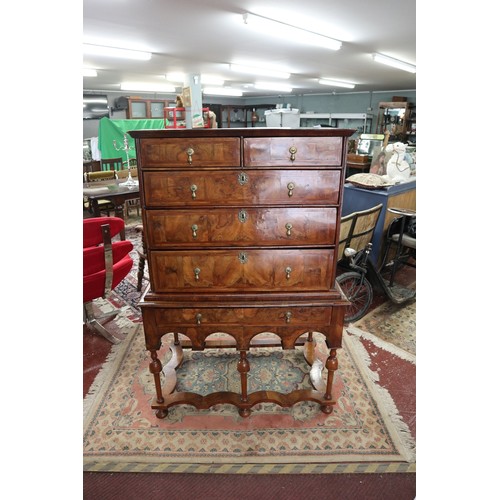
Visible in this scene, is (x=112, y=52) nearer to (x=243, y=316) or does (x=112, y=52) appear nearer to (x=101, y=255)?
(x=101, y=255)

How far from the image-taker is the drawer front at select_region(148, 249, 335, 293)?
181cm

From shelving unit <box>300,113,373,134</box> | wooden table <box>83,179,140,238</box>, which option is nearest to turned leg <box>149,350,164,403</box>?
wooden table <box>83,179,140,238</box>

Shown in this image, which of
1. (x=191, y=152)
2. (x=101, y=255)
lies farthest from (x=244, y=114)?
(x=191, y=152)

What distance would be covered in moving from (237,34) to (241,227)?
Answer: 3467 millimetres

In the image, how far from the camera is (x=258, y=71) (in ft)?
23.2

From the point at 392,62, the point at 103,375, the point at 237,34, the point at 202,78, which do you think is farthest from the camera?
the point at 202,78

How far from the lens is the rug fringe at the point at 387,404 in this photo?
1944 mm

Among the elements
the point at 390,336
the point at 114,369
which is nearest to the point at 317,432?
the point at 390,336

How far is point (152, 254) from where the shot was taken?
5.93 ft

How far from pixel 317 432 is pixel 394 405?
59 centimetres

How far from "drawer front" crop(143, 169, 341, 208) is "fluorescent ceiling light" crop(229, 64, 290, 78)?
222 inches

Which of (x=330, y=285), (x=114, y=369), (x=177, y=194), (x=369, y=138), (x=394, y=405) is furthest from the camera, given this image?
(x=369, y=138)

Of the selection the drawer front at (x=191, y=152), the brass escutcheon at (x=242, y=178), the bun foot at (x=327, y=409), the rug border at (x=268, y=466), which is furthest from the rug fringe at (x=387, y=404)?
the drawer front at (x=191, y=152)
